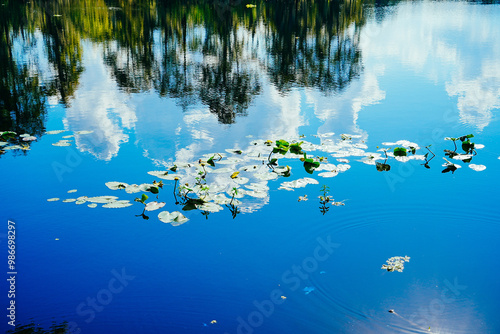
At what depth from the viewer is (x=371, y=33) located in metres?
23.9

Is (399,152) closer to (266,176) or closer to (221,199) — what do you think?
(266,176)

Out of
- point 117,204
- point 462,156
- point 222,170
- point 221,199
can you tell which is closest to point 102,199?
point 117,204

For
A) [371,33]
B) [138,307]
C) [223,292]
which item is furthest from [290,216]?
[371,33]

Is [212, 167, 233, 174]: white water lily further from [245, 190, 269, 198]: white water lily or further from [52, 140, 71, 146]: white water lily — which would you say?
[52, 140, 71, 146]: white water lily

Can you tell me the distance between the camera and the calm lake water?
4.05 m

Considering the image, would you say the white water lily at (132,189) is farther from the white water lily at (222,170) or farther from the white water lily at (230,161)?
the white water lily at (230,161)

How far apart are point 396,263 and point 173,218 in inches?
101

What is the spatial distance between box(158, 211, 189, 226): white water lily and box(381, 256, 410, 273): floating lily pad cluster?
92.4 inches

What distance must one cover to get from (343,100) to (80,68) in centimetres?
927

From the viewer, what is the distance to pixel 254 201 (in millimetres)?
5930

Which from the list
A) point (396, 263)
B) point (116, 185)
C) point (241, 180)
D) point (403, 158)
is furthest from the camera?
point (403, 158)

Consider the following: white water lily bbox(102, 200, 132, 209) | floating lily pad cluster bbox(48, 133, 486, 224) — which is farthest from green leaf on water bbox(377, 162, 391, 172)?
white water lily bbox(102, 200, 132, 209)

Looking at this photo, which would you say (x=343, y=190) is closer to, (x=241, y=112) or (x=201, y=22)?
(x=241, y=112)

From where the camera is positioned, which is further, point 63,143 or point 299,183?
point 63,143
